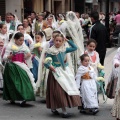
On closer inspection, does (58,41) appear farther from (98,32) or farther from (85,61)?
(98,32)

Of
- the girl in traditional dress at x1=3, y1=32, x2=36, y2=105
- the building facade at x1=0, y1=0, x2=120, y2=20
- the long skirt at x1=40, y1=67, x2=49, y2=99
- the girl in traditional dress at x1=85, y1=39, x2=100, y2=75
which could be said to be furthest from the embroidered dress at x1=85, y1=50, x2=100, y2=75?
the building facade at x1=0, y1=0, x2=120, y2=20

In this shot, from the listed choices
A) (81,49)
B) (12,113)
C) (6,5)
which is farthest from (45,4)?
(12,113)

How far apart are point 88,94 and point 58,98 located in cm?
63

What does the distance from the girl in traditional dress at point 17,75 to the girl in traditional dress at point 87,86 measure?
123 centimetres

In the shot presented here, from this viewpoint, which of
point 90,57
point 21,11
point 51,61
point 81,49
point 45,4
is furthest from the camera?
point 45,4

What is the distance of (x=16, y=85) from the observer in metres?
10.0

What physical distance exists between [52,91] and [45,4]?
27320 millimetres

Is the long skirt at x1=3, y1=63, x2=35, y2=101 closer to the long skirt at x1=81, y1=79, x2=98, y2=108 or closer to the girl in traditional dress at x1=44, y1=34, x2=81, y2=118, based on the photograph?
the girl in traditional dress at x1=44, y1=34, x2=81, y2=118

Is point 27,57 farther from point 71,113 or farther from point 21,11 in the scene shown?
point 21,11

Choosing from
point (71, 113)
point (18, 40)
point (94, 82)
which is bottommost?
point (71, 113)

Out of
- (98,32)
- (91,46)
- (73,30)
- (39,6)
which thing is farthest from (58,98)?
(39,6)

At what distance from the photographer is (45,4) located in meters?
35.9

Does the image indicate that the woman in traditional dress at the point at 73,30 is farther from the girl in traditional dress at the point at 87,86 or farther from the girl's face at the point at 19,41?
the girl in traditional dress at the point at 87,86

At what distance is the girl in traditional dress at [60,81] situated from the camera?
29.2ft
